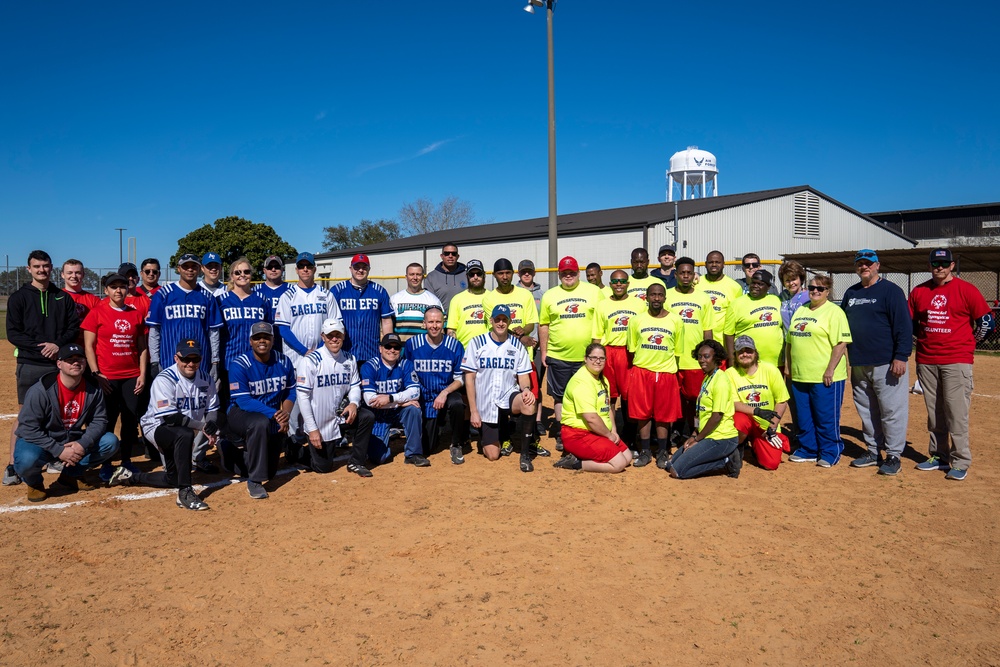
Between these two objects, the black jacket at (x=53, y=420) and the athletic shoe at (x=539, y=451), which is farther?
the athletic shoe at (x=539, y=451)

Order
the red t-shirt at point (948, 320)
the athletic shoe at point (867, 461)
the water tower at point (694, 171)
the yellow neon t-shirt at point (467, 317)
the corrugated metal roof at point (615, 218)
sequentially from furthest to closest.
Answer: the water tower at point (694, 171), the corrugated metal roof at point (615, 218), the yellow neon t-shirt at point (467, 317), the athletic shoe at point (867, 461), the red t-shirt at point (948, 320)

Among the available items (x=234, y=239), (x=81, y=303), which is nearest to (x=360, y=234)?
(x=234, y=239)

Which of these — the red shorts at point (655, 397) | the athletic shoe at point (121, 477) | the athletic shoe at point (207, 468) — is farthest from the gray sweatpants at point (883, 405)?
the athletic shoe at point (121, 477)

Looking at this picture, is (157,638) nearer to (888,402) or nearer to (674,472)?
(674,472)

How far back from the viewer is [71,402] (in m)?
5.16

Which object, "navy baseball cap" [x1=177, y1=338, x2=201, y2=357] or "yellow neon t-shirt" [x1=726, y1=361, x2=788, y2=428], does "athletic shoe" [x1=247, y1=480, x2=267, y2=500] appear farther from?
"yellow neon t-shirt" [x1=726, y1=361, x2=788, y2=428]

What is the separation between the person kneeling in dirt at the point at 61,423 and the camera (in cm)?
501

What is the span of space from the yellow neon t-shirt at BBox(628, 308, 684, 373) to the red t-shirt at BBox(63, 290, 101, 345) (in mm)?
5113

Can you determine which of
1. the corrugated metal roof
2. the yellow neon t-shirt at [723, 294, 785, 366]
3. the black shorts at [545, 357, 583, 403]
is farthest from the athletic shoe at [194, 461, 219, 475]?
the corrugated metal roof

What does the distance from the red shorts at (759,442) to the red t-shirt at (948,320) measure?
1.50m

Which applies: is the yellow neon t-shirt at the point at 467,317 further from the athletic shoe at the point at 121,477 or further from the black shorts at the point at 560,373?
the athletic shoe at the point at 121,477

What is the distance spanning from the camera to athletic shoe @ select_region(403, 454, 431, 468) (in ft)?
20.3

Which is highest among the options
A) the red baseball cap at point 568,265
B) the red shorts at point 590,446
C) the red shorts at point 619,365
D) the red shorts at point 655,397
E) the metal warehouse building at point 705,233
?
the metal warehouse building at point 705,233

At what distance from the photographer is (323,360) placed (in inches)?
231
